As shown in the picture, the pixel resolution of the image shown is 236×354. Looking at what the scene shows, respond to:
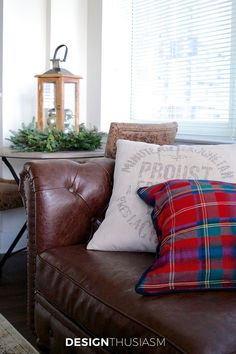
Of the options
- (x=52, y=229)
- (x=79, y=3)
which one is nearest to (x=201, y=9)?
(x=79, y=3)

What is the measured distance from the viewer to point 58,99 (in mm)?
2996

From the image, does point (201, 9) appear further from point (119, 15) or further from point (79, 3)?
point (79, 3)

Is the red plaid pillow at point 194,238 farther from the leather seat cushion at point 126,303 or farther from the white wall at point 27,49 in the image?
the white wall at point 27,49

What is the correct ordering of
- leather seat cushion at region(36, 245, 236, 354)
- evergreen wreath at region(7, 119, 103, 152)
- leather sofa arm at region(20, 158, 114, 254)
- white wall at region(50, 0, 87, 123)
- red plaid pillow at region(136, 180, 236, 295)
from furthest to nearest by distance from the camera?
white wall at region(50, 0, 87, 123) < evergreen wreath at region(7, 119, 103, 152) < leather sofa arm at region(20, 158, 114, 254) < red plaid pillow at region(136, 180, 236, 295) < leather seat cushion at region(36, 245, 236, 354)

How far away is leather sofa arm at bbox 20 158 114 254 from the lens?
1.75 meters

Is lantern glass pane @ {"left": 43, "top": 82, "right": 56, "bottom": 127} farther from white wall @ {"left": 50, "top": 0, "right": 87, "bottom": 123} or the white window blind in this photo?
the white window blind

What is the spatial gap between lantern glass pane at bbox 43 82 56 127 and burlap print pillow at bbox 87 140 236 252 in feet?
4.30

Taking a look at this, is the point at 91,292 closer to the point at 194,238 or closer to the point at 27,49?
the point at 194,238

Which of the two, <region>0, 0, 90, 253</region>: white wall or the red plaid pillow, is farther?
<region>0, 0, 90, 253</region>: white wall

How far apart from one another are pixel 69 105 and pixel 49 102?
0.17 m

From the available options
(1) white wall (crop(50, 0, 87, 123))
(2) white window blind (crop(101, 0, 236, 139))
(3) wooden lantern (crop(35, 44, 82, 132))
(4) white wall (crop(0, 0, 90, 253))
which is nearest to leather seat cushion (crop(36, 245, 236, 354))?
(2) white window blind (crop(101, 0, 236, 139))

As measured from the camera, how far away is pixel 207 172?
170 cm

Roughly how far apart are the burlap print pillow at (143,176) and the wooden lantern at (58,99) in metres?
1.26

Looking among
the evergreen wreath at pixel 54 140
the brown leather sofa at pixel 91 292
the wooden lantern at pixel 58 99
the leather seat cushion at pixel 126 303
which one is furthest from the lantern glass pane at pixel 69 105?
the leather seat cushion at pixel 126 303
